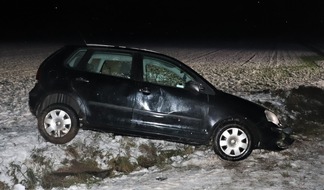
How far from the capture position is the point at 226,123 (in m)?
6.70

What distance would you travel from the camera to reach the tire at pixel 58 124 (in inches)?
261

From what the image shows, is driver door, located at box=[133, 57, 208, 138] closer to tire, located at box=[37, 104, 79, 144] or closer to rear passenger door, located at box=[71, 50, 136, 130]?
rear passenger door, located at box=[71, 50, 136, 130]

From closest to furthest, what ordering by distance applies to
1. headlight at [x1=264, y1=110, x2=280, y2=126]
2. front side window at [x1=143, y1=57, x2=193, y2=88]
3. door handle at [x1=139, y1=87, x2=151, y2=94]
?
door handle at [x1=139, y1=87, x2=151, y2=94]
front side window at [x1=143, y1=57, x2=193, y2=88]
headlight at [x1=264, y1=110, x2=280, y2=126]

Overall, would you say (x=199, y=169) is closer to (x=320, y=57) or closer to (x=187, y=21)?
(x=320, y=57)

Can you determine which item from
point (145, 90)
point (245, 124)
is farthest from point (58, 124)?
point (245, 124)

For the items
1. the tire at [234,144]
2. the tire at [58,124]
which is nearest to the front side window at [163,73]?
the tire at [234,144]

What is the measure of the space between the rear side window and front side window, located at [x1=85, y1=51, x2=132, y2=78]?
18 cm

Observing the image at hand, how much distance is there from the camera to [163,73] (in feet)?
22.2

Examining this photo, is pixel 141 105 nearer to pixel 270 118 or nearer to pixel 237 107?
pixel 237 107

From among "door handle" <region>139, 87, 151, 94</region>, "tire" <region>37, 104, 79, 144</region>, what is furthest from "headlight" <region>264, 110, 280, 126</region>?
"tire" <region>37, 104, 79, 144</region>

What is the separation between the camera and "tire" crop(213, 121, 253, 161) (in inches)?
265

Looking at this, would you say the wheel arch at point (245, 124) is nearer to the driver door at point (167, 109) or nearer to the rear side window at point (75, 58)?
the driver door at point (167, 109)

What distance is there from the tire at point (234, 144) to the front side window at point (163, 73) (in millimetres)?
1054

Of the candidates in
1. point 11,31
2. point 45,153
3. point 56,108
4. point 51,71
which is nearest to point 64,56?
point 51,71
